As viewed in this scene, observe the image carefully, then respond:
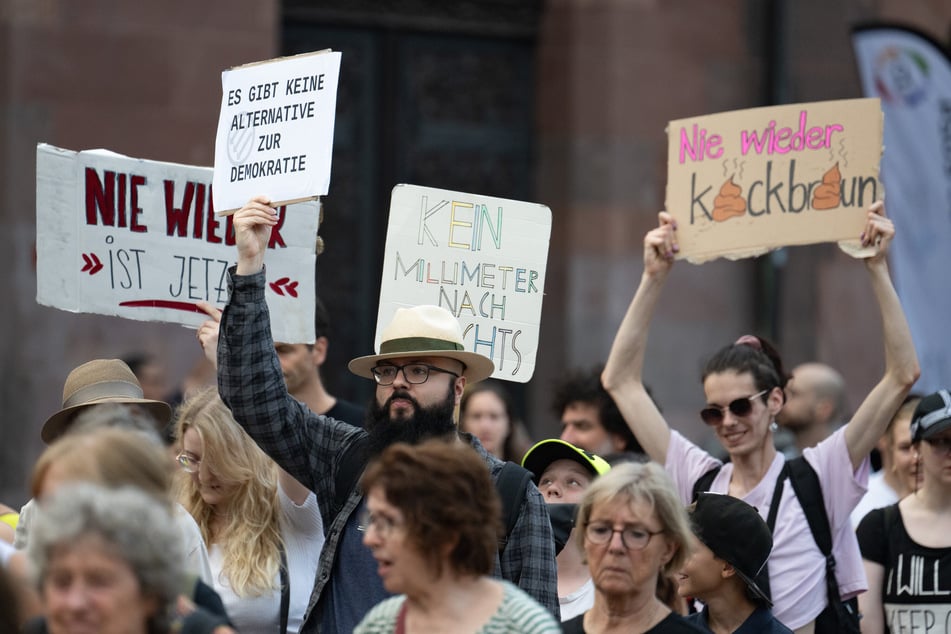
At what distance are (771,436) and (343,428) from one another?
1.67 meters

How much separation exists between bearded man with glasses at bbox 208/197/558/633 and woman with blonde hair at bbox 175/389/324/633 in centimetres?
49

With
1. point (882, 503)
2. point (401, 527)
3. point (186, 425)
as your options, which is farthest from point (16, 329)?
point (401, 527)

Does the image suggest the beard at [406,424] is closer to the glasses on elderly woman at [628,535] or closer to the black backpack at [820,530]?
the glasses on elderly woman at [628,535]

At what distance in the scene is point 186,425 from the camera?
5.73 m

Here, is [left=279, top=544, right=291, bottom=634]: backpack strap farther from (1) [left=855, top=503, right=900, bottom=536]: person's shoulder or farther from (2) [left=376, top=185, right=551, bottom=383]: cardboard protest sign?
(1) [left=855, top=503, right=900, bottom=536]: person's shoulder

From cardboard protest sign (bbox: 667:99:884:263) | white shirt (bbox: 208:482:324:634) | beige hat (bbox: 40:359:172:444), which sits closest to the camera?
white shirt (bbox: 208:482:324:634)

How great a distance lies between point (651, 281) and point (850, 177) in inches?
35.2

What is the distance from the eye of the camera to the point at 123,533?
352 cm

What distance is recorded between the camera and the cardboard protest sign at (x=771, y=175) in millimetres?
6430

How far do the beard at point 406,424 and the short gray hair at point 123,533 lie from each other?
56.1 inches

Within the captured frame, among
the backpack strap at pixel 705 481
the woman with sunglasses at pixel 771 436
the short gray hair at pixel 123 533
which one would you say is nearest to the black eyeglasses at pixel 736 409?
the woman with sunglasses at pixel 771 436

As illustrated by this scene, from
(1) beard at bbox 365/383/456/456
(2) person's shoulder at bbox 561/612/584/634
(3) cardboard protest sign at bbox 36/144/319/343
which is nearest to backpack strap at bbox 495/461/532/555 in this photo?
(1) beard at bbox 365/383/456/456

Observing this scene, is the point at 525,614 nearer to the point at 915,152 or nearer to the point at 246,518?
the point at 246,518

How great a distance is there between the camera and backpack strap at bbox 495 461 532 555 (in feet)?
16.0
